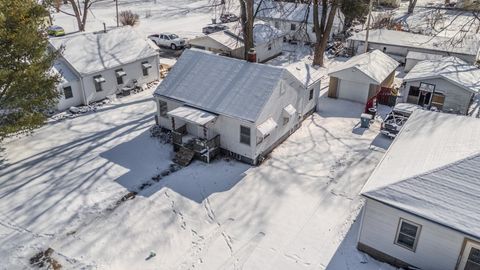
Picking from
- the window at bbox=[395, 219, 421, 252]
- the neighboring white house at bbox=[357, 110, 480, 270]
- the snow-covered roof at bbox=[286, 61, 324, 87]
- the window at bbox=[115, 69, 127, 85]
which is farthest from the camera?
the window at bbox=[115, 69, 127, 85]

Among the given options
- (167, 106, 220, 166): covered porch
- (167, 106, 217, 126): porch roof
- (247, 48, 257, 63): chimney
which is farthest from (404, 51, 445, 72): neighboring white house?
(167, 106, 217, 126): porch roof

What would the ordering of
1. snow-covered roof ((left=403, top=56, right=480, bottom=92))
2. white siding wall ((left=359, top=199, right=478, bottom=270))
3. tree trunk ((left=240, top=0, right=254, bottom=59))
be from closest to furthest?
1. white siding wall ((left=359, top=199, right=478, bottom=270))
2. snow-covered roof ((left=403, top=56, right=480, bottom=92))
3. tree trunk ((left=240, top=0, right=254, bottom=59))

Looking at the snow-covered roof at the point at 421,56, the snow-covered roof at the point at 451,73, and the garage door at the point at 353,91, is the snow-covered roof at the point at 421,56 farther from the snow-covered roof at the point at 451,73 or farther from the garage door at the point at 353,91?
the garage door at the point at 353,91

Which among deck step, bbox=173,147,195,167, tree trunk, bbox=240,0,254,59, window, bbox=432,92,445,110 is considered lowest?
deck step, bbox=173,147,195,167

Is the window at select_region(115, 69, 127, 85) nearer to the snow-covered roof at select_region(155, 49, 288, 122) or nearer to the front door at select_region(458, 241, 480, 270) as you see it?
the snow-covered roof at select_region(155, 49, 288, 122)

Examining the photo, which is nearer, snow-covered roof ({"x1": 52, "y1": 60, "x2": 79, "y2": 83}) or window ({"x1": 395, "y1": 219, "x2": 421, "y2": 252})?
window ({"x1": 395, "y1": 219, "x2": 421, "y2": 252})

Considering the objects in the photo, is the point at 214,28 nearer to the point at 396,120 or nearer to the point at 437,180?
the point at 396,120

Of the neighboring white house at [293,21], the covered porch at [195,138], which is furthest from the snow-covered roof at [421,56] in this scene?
the covered porch at [195,138]

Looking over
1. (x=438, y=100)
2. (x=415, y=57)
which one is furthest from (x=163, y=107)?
(x=415, y=57)
